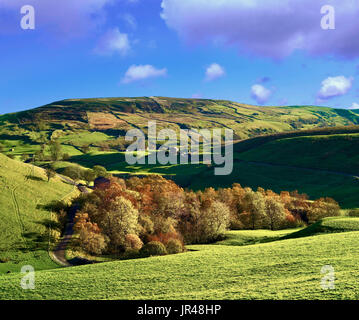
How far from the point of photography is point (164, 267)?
4403cm

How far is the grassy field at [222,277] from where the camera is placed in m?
28.7

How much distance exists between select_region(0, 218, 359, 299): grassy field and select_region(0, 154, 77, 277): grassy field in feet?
110

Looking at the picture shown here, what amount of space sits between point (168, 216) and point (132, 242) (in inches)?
905

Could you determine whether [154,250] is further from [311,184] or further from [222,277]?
[311,184]

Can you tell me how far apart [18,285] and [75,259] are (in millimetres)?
32793

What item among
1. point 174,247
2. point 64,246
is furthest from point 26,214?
point 174,247

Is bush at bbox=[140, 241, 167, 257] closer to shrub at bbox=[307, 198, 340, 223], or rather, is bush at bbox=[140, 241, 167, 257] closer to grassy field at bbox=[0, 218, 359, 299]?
grassy field at bbox=[0, 218, 359, 299]

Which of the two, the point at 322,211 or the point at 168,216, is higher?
the point at 322,211

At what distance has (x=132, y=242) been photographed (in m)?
74.7

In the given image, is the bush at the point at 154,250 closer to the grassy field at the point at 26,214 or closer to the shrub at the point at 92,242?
the shrub at the point at 92,242

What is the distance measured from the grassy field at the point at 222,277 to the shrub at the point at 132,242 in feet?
78.4

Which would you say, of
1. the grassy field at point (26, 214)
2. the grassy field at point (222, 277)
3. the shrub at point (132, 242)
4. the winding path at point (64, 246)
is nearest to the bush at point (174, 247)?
the shrub at point (132, 242)

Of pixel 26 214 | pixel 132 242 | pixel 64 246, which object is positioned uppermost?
pixel 26 214
